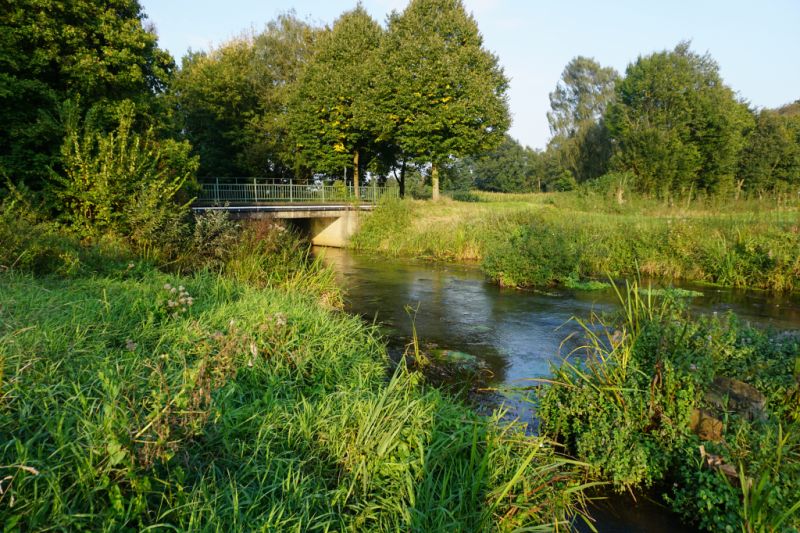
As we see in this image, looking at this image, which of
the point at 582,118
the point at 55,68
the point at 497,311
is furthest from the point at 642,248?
the point at 582,118

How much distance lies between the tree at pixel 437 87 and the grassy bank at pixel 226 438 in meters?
25.8

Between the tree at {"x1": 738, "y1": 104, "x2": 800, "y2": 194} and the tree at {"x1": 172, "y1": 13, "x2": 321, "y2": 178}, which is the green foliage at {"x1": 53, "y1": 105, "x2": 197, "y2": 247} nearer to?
the tree at {"x1": 172, "y1": 13, "x2": 321, "y2": 178}

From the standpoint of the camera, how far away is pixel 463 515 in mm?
3400

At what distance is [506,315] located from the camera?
11094mm

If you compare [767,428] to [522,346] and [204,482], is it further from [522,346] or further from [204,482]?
[522,346]

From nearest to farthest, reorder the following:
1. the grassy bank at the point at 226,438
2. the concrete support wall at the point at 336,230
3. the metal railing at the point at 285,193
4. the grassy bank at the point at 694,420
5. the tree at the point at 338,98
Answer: the grassy bank at the point at 226,438
the grassy bank at the point at 694,420
the concrete support wall at the point at 336,230
the metal railing at the point at 285,193
the tree at the point at 338,98

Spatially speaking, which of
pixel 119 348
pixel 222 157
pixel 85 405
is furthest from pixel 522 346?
pixel 222 157

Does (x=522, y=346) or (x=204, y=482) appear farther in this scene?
(x=522, y=346)

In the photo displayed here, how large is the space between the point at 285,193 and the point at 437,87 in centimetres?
1191

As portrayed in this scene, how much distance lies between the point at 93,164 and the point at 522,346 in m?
9.96

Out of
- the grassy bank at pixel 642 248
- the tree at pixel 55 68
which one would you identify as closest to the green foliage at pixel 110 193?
the tree at pixel 55 68

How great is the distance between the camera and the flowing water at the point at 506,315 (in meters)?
6.70

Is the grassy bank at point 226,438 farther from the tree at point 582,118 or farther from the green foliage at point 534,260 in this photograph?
the tree at point 582,118

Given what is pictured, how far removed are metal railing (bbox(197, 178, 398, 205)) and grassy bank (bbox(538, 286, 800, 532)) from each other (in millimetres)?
22782
